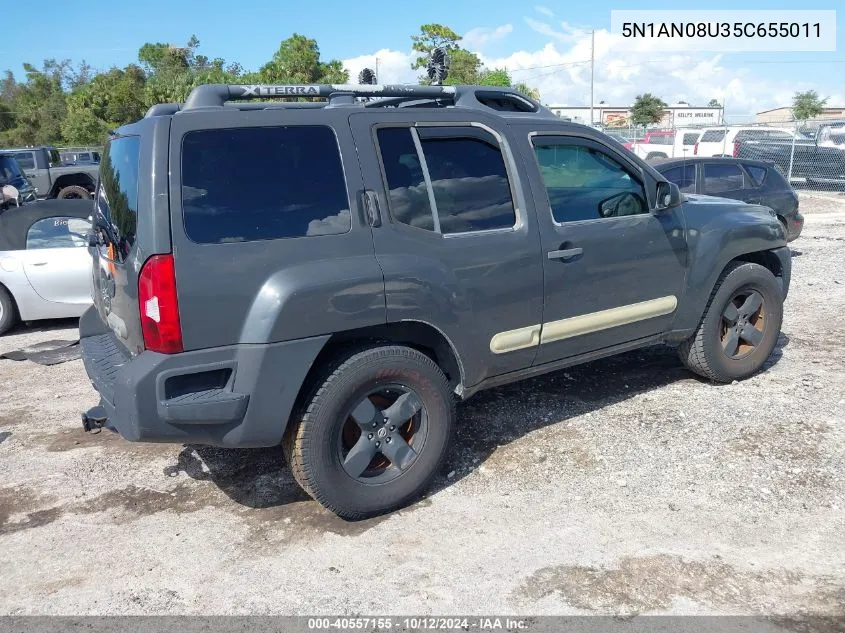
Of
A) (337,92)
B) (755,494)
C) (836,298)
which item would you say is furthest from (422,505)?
(836,298)

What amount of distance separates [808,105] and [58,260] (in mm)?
73437

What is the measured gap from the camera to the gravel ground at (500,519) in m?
3.00

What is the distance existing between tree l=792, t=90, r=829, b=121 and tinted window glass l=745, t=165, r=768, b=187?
204 feet

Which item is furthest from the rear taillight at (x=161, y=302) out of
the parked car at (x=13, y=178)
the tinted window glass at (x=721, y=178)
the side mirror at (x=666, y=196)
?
the parked car at (x=13, y=178)

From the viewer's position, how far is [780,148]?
65.9ft

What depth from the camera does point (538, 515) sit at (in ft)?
11.8

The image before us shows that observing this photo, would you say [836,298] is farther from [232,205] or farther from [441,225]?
[232,205]

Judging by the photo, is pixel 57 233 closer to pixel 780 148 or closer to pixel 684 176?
pixel 684 176

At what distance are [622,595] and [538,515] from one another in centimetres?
71

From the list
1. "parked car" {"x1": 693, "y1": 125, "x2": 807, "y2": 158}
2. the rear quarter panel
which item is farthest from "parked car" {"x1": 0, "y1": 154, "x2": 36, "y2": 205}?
"parked car" {"x1": 693, "y1": 125, "x2": 807, "y2": 158}

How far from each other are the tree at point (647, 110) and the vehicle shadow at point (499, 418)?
60251 mm

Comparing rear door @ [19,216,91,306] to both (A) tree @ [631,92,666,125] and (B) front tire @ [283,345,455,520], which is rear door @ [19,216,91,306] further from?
(A) tree @ [631,92,666,125]

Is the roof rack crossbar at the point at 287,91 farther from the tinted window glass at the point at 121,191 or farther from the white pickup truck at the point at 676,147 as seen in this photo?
the white pickup truck at the point at 676,147

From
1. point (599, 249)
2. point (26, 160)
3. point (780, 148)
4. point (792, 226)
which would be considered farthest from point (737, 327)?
point (26, 160)
